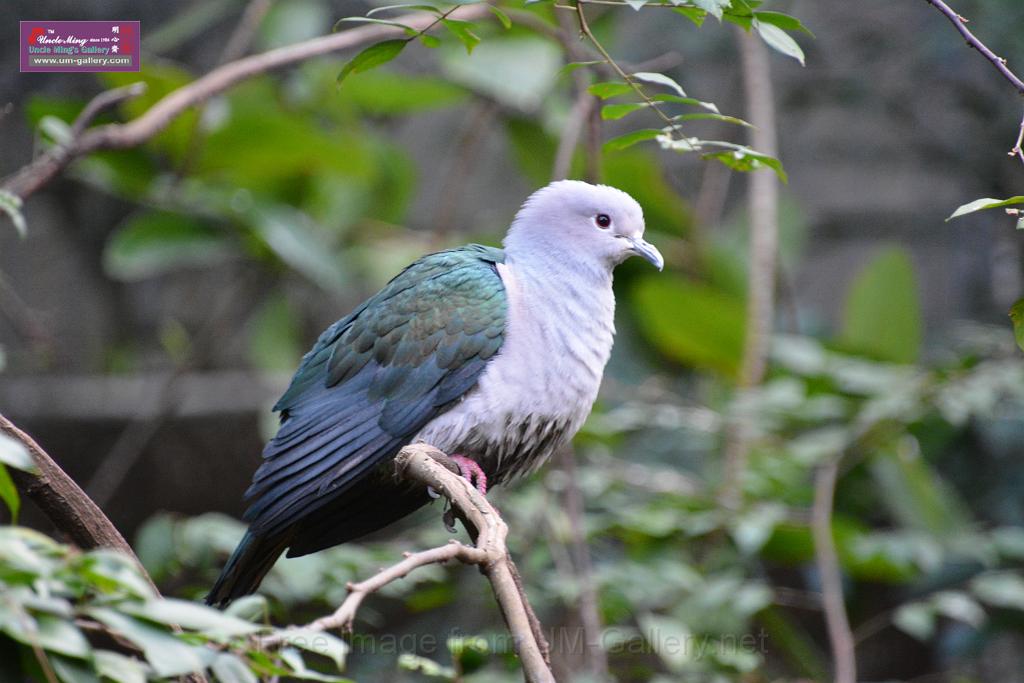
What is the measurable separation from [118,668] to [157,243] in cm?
351

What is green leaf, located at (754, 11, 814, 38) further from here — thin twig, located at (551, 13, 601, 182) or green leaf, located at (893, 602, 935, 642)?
green leaf, located at (893, 602, 935, 642)

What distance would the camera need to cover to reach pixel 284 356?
4.82 meters

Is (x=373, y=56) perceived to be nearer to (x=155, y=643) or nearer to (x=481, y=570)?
(x=481, y=570)

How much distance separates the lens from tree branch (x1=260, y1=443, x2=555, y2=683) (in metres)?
1.35

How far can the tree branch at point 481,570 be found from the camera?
1352 mm

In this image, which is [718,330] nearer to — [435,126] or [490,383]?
[490,383]

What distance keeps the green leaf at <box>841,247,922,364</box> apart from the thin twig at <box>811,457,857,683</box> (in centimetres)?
101

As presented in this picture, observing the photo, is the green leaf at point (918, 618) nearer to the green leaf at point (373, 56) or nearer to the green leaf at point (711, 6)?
the green leaf at point (711, 6)

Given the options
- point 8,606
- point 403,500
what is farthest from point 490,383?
point 8,606

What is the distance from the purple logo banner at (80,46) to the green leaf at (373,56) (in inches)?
64.9

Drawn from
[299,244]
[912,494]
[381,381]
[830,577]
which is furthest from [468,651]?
[912,494]

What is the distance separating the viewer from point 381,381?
96.7 inches

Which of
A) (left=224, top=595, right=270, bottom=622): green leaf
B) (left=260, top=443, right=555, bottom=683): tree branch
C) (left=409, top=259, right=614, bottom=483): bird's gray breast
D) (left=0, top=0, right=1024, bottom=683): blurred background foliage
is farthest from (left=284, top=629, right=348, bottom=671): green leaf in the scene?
(left=409, top=259, right=614, bottom=483): bird's gray breast

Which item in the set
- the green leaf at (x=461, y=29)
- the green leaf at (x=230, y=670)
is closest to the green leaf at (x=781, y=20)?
the green leaf at (x=461, y=29)
